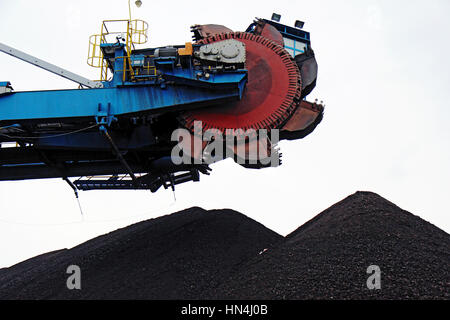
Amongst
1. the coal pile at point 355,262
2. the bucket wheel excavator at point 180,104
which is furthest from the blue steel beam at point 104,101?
the coal pile at point 355,262

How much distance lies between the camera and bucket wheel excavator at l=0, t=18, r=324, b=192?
24.1 ft

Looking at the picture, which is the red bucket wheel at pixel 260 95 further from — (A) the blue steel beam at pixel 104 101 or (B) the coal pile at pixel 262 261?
(B) the coal pile at pixel 262 261

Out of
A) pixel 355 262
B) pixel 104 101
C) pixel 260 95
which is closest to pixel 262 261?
pixel 355 262

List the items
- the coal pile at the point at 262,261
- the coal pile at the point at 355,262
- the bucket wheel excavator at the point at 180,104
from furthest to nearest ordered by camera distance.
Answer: the bucket wheel excavator at the point at 180,104, the coal pile at the point at 262,261, the coal pile at the point at 355,262

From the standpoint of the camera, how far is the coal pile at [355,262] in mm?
5758

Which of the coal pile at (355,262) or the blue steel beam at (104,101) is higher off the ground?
the blue steel beam at (104,101)

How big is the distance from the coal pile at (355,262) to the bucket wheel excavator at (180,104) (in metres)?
1.50

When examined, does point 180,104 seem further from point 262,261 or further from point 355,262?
point 355,262

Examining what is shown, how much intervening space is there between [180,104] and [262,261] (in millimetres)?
2725

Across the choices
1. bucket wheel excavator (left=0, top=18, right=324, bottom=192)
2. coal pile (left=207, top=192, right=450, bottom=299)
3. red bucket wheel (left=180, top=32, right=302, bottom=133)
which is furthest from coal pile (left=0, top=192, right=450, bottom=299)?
red bucket wheel (left=180, top=32, right=302, bottom=133)

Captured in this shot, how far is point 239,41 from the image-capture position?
25.3ft

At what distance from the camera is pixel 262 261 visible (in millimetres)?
7363

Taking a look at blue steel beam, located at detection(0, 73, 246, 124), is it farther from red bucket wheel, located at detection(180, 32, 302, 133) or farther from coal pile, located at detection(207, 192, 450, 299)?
coal pile, located at detection(207, 192, 450, 299)

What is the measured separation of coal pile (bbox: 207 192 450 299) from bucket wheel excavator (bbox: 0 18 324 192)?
59.1 inches
